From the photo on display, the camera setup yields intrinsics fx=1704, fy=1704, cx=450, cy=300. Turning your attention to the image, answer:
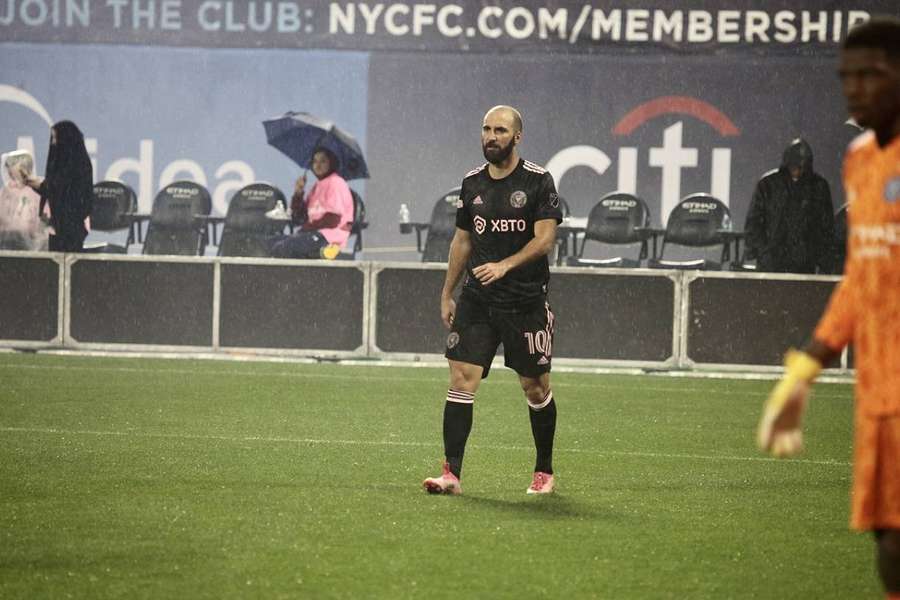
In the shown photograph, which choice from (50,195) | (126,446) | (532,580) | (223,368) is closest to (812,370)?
(532,580)

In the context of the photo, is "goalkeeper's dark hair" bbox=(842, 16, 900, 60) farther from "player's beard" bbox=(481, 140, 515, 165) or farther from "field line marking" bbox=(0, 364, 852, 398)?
"field line marking" bbox=(0, 364, 852, 398)

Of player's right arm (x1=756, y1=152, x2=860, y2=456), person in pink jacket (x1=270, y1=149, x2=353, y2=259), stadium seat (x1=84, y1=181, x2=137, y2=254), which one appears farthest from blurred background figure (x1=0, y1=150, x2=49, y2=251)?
player's right arm (x1=756, y1=152, x2=860, y2=456)

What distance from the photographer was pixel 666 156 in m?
21.1

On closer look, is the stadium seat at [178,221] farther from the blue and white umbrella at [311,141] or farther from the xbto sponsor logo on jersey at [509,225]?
the xbto sponsor logo on jersey at [509,225]

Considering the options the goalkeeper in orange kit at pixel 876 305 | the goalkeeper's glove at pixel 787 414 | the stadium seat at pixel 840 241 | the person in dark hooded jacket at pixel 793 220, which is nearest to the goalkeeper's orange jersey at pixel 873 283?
the goalkeeper in orange kit at pixel 876 305

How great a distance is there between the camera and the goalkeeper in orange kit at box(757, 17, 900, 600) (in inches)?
170

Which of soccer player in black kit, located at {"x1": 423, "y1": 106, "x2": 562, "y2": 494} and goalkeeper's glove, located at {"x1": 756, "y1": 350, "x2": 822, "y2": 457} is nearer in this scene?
goalkeeper's glove, located at {"x1": 756, "y1": 350, "x2": 822, "y2": 457}

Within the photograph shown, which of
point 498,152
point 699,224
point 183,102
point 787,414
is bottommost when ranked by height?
point 787,414

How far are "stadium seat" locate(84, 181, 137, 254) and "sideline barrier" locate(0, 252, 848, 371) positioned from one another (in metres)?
3.26

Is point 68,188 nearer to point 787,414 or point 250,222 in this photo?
point 250,222

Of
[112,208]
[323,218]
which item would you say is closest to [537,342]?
[323,218]

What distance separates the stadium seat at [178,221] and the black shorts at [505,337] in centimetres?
1140

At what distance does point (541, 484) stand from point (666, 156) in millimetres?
12581

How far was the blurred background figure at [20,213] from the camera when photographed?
19.4 m
